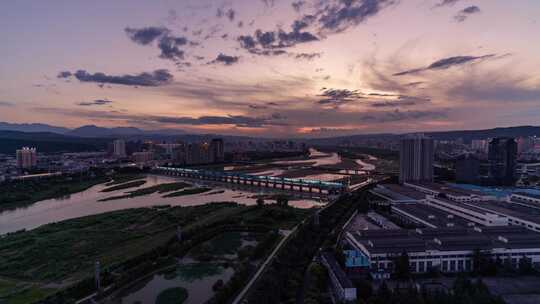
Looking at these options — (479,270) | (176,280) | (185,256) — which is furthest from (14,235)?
(479,270)

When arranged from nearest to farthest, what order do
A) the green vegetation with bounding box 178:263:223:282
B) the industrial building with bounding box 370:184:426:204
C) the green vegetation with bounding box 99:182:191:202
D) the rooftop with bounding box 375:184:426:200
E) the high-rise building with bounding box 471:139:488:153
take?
the green vegetation with bounding box 178:263:223:282, the industrial building with bounding box 370:184:426:204, the rooftop with bounding box 375:184:426:200, the green vegetation with bounding box 99:182:191:202, the high-rise building with bounding box 471:139:488:153

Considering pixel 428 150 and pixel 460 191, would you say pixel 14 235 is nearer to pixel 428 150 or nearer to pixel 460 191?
pixel 460 191

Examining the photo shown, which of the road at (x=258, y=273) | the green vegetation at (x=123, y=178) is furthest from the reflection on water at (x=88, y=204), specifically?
the road at (x=258, y=273)

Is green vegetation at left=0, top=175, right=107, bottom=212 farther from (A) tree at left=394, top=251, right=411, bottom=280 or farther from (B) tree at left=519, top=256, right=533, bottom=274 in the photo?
(B) tree at left=519, top=256, right=533, bottom=274

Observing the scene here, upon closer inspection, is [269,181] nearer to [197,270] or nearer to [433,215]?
[433,215]

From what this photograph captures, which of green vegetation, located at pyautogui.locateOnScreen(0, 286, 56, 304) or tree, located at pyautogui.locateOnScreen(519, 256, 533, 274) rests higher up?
tree, located at pyautogui.locateOnScreen(519, 256, 533, 274)

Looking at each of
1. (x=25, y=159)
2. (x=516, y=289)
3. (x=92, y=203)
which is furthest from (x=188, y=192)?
(x=25, y=159)

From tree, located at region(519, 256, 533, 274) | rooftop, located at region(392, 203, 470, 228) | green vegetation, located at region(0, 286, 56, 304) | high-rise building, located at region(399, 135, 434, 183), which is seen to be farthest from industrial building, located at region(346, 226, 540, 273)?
high-rise building, located at region(399, 135, 434, 183)
